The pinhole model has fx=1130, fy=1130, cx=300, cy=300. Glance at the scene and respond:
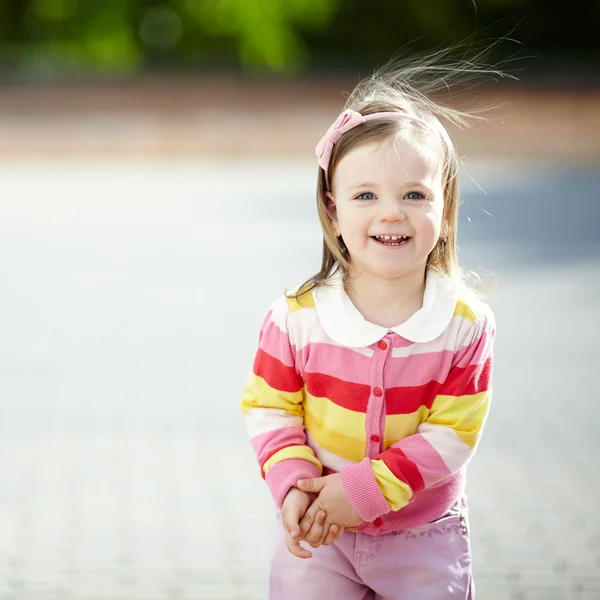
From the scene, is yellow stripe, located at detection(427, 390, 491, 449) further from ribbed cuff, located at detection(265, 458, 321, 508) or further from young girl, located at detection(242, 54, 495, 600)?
ribbed cuff, located at detection(265, 458, 321, 508)

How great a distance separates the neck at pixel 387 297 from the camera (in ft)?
7.57

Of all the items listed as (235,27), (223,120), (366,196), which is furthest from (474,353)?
(235,27)

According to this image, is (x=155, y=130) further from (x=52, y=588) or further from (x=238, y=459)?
(x=52, y=588)

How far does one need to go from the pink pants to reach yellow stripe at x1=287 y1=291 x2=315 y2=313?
474 millimetres

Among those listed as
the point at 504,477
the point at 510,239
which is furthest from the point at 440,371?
the point at 510,239

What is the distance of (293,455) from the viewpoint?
2.26 metres

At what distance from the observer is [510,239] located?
977cm

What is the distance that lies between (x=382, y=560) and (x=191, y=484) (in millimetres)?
2273

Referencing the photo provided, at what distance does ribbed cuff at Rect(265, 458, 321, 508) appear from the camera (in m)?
2.22

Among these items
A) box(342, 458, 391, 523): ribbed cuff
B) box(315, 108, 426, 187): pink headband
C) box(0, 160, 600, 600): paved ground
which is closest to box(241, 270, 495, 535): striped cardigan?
box(342, 458, 391, 523): ribbed cuff

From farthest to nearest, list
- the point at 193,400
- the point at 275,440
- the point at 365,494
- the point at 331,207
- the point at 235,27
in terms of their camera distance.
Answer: the point at 235,27 < the point at 193,400 < the point at 331,207 < the point at 275,440 < the point at 365,494

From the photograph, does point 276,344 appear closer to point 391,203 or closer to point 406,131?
point 391,203

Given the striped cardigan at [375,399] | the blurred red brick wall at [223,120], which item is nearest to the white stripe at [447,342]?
the striped cardigan at [375,399]

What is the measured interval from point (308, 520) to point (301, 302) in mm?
446
